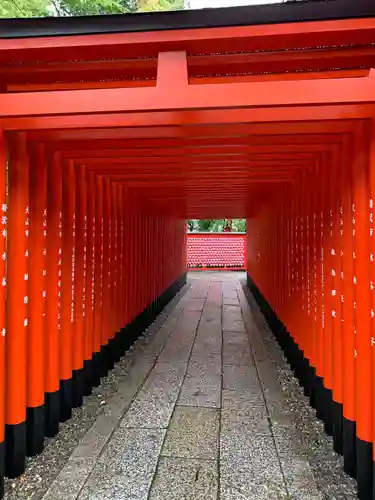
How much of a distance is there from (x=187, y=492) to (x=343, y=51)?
2996 millimetres

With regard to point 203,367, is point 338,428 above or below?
above

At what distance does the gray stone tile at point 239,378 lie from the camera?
14.0 ft

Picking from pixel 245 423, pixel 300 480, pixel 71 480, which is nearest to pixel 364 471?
pixel 300 480

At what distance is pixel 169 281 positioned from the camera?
10.5m

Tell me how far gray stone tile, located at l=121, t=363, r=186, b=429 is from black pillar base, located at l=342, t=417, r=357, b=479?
154 cm

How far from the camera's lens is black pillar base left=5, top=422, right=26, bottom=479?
2611 millimetres

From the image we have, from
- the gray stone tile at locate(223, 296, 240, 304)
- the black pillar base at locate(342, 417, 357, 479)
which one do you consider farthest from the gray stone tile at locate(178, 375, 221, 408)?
the gray stone tile at locate(223, 296, 240, 304)

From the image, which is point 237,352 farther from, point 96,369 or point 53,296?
point 53,296

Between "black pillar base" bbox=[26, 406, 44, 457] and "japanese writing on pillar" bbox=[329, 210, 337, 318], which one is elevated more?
"japanese writing on pillar" bbox=[329, 210, 337, 318]

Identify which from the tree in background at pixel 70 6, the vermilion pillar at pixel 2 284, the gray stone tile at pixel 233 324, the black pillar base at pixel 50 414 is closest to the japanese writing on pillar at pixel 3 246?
the vermilion pillar at pixel 2 284

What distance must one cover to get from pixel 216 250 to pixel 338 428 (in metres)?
16.1

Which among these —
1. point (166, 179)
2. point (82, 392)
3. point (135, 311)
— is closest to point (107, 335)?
point (82, 392)

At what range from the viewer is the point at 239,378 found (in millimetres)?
4543

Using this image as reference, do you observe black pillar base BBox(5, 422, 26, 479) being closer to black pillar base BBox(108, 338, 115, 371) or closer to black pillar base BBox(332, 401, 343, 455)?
black pillar base BBox(108, 338, 115, 371)
